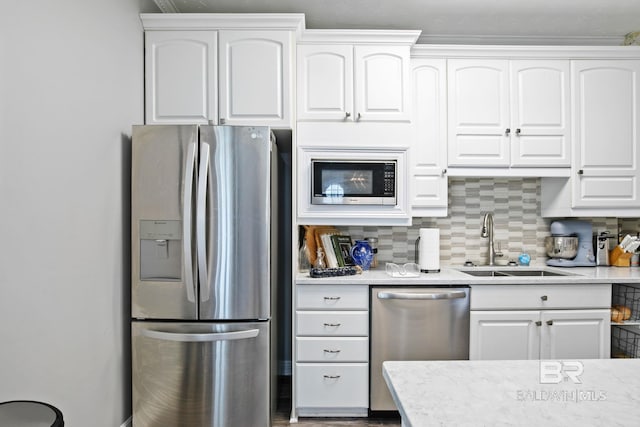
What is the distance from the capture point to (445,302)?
7.77ft

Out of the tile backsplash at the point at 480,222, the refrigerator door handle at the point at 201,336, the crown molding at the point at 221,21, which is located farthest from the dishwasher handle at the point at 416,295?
the crown molding at the point at 221,21

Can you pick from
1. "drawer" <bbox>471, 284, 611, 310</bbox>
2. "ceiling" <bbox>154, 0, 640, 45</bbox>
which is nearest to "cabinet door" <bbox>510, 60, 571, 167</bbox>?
"ceiling" <bbox>154, 0, 640, 45</bbox>

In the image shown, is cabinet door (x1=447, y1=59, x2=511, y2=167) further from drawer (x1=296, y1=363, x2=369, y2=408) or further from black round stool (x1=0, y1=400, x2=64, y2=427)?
black round stool (x1=0, y1=400, x2=64, y2=427)

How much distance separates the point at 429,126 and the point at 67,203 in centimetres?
219

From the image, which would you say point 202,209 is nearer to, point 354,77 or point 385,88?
point 354,77

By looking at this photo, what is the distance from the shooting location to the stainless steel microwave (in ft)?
8.21

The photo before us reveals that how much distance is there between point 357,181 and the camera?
2.51 meters

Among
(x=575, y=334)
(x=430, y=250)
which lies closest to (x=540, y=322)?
(x=575, y=334)

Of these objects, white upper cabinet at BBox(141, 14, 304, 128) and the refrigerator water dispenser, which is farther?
white upper cabinet at BBox(141, 14, 304, 128)

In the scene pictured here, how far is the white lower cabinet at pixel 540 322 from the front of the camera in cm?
239

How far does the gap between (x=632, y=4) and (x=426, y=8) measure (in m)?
1.31

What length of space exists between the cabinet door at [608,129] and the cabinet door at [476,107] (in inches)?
20.6

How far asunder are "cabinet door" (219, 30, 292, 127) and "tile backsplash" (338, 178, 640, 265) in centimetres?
128

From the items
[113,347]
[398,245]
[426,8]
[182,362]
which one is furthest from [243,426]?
[426,8]
